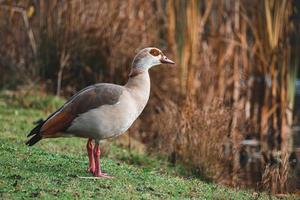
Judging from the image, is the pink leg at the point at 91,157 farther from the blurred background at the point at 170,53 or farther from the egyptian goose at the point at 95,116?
the blurred background at the point at 170,53

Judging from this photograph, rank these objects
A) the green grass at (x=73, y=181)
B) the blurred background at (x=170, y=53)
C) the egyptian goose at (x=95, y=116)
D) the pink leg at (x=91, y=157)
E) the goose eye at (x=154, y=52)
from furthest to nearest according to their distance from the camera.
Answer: the blurred background at (x=170, y=53)
the goose eye at (x=154, y=52)
the pink leg at (x=91, y=157)
the egyptian goose at (x=95, y=116)
the green grass at (x=73, y=181)

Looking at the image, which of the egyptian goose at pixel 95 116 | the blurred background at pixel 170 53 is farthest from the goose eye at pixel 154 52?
the blurred background at pixel 170 53

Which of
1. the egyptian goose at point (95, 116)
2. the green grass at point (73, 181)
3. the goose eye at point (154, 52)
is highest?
the goose eye at point (154, 52)

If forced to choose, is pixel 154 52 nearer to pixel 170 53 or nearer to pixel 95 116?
pixel 95 116

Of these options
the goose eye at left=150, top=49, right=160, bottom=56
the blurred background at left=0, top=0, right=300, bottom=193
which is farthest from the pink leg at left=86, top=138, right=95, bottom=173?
the blurred background at left=0, top=0, right=300, bottom=193

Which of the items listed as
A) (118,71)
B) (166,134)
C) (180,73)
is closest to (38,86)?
(118,71)

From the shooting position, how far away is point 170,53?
13.1m

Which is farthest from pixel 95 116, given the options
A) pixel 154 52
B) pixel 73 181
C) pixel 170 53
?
pixel 170 53

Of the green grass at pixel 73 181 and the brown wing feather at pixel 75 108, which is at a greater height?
the brown wing feather at pixel 75 108

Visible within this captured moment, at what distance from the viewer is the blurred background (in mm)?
12578

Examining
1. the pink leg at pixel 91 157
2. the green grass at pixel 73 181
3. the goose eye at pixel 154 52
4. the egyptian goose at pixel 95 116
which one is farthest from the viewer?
the goose eye at pixel 154 52

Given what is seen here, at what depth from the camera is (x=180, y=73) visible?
504 inches

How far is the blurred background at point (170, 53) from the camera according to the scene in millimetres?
12578

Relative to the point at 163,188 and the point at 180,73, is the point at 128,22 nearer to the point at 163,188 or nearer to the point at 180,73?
the point at 180,73
